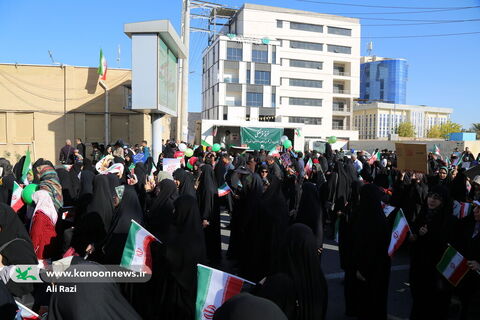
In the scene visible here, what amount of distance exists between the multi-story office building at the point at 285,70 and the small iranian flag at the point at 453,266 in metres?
44.7

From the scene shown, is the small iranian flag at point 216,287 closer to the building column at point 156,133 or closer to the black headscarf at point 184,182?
the black headscarf at point 184,182

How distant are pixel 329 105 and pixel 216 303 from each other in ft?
185

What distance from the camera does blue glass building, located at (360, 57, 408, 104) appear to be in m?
98.2

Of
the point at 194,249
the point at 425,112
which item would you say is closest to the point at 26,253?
the point at 194,249

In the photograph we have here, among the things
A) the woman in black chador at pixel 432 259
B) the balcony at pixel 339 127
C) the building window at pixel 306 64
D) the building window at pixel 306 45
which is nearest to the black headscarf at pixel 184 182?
the woman in black chador at pixel 432 259

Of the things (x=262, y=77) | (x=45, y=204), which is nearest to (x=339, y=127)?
(x=262, y=77)

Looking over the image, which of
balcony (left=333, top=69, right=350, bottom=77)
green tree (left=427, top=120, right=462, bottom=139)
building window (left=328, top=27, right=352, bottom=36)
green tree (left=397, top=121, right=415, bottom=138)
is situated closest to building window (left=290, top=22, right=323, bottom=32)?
building window (left=328, top=27, right=352, bottom=36)

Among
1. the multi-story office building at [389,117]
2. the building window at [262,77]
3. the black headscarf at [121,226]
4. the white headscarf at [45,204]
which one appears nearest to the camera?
the black headscarf at [121,226]

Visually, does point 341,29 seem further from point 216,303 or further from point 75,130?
point 216,303

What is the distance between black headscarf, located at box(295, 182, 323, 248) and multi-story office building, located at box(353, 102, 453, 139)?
249 feet

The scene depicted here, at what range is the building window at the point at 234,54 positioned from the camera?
5031cm

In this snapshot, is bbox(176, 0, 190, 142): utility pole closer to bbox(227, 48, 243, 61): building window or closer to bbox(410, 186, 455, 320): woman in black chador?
bbox(410, 186, 455, 320): woman in black chador

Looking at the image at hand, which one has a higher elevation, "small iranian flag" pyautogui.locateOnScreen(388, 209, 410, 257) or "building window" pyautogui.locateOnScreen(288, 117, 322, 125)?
"building window" pyautogui.locateOnScreen(288, 117, 322, 125)

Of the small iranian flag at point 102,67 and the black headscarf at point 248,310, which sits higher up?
the small iranian flag at point 102,67
